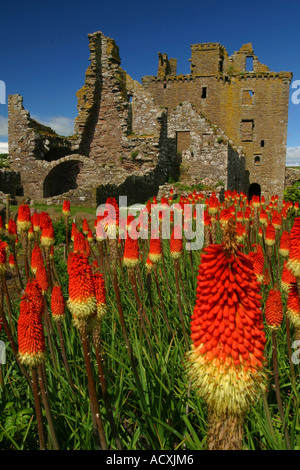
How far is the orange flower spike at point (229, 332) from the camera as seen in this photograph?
146 centimetres

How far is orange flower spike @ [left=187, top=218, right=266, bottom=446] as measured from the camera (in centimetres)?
146

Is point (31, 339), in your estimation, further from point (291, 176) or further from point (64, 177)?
point (291, 176)

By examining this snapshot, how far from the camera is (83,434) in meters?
2.55

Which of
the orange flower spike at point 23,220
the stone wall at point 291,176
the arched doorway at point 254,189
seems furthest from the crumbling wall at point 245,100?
the orange flower spike at point 23,220

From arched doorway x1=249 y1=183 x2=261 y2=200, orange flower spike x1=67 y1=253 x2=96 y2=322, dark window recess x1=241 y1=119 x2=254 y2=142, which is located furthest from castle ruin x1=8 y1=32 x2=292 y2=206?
orange flower spike x1=67 y1=253 x2=96 y2=322

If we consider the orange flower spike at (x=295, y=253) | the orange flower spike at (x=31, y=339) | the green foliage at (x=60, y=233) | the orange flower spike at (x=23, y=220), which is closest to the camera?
the orange flower spike at (x=31, y=339)

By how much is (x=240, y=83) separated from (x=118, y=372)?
119 feet

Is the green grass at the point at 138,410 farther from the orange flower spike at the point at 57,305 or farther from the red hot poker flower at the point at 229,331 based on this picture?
the red hot poker flower at the point at 229,331

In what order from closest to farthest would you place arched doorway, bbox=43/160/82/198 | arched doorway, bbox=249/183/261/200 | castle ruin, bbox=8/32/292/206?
castle ruin, bbox=8/32/292/206
arched doorway, bbox=43/160/82/198
arched doorway, bbox=249/183/261/200

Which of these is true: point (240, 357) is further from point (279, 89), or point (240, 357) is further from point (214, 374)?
point (279, 89)

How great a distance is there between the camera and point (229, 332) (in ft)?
4.76

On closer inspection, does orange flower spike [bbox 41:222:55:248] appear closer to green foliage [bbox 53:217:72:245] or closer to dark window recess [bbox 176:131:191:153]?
green foliage [bbox 53:217:72:245]

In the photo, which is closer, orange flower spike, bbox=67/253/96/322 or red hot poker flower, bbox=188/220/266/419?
red hot poker flower, bbox=188/220/266/419

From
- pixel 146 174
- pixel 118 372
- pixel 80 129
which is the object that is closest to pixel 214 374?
pixel 118 372
